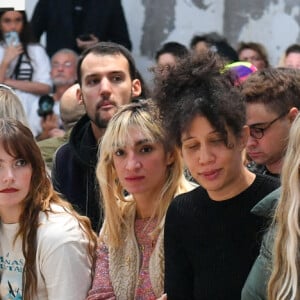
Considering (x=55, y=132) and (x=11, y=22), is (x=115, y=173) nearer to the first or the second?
(x=55, y=132)

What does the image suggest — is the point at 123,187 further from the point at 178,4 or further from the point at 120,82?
the point at 178,4

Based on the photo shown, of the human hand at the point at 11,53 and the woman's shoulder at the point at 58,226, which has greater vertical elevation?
the human hand at the point at 11,53

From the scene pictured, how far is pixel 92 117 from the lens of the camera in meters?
4.74

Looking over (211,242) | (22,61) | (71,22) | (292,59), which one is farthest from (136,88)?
(71,22)

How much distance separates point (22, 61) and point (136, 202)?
12.6 ft

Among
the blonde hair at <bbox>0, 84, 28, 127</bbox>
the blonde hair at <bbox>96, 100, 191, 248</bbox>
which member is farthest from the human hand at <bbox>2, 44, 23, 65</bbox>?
the blonde hair at <bbox>96, 100, 191, 248</bbox>

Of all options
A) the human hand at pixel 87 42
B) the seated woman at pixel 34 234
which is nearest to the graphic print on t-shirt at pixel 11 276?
the seated woman at pixel 34 234

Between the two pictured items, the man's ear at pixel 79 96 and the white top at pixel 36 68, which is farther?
the white top at pixel 36 68

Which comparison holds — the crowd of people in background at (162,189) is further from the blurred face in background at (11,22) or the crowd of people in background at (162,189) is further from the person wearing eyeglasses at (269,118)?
the blurred face in background at (11,22)

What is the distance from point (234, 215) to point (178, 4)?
448 centimetres

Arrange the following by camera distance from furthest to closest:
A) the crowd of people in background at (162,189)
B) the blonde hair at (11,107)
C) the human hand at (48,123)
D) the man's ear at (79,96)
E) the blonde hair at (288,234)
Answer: the human hand at (48,123) < the man's ear at (79,96) < the blonde hair at (11,107) < the crowd of people in background at (162,189) < the blonde hair at (288,234)

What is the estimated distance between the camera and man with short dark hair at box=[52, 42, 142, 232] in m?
4.54

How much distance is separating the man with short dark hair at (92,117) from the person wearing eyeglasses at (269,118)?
0.86 meters

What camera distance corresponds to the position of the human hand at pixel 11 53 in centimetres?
734
